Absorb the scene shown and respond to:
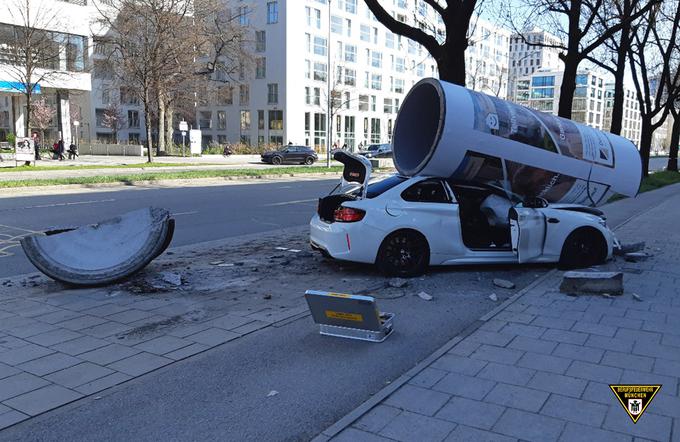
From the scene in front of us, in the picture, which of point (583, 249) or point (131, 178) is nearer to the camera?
point (583, 249)

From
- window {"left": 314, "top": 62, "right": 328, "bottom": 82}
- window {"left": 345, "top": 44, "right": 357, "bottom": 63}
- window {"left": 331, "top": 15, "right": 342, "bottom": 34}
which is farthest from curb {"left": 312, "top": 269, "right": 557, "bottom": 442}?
window {"left": 345, "top": 44, "right": 357, "bottom": 63}

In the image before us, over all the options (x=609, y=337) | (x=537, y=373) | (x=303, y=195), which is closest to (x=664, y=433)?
(x=537, y=373)

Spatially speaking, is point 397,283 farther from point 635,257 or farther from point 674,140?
point 674,140

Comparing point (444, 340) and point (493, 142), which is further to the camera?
point (493, 142)

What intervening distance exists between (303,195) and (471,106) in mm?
13030

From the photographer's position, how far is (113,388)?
4199 mm

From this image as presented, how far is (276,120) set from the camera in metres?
69.8

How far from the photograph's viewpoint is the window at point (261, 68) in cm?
6919

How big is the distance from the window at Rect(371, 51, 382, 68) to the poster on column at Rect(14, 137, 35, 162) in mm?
58492

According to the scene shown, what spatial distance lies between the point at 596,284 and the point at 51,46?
127 feet

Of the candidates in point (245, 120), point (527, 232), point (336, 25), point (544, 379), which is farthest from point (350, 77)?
point (544, 379)

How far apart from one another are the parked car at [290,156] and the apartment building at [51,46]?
1459cm

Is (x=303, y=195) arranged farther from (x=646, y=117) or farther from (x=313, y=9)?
(x=313, y=9)

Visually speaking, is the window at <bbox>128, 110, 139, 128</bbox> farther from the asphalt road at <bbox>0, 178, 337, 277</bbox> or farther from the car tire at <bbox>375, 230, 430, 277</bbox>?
the car tire at <bbox>375, 230, 430, 277</bbox>
